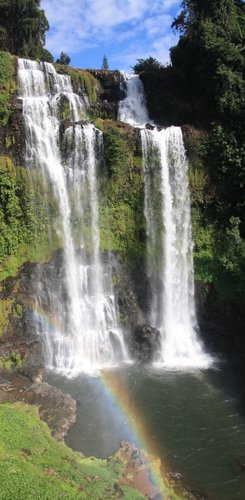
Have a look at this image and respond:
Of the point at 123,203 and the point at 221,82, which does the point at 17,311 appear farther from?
the point at 221,82

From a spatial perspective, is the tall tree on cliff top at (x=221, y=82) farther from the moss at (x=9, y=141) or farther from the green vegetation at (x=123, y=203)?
the moss at (x=9, y=141)

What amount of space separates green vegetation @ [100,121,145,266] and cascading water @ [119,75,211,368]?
44 cm

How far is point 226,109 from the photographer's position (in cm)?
2128

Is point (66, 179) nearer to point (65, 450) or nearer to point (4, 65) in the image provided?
point (4, 65)

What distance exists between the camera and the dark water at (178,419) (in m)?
11.0

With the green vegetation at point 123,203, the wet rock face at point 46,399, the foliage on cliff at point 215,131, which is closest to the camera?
the wet rock face at point 46,399

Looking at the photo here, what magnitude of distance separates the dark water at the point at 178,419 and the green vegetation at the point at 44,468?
0.89 meters

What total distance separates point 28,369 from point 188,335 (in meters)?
7.50

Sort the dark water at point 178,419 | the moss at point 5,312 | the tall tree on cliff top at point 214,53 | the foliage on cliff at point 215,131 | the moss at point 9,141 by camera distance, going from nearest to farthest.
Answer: the dark water at point 178,419
the moss at point 5,312
the moss at point 9,141
the foliage on cliff at point 215,131
the tall tree on cliff top at point 214,53

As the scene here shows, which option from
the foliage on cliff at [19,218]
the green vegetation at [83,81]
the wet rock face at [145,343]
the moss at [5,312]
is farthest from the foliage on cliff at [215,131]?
the moss at [5,312]

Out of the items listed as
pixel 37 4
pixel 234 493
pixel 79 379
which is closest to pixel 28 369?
pixel 79 379

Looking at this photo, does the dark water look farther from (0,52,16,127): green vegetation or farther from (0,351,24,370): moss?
(0,52,16,127): green vegetation

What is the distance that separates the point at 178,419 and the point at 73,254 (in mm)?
8645

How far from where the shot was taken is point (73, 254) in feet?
61.5
